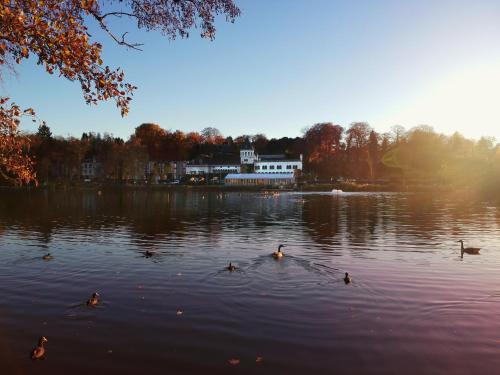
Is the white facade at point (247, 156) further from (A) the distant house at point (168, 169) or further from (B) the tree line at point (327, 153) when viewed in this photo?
(A) the distant house at point (168, 169)

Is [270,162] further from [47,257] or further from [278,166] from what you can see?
[47,257]

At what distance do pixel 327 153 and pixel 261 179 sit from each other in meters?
29.6

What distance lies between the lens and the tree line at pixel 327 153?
376ft

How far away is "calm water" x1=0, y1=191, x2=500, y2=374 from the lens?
362 inches

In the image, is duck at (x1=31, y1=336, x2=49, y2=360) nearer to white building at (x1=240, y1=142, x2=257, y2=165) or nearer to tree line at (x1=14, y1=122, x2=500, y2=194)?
tree line at (x1=14, y1=122, x2=500, y2=194)

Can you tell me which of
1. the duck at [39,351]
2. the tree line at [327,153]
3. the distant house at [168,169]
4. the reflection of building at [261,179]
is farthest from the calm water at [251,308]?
the distant house at [168,169]

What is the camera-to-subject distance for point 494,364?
8.96 meters

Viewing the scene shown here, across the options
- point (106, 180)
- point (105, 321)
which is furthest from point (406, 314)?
point (106, 180)

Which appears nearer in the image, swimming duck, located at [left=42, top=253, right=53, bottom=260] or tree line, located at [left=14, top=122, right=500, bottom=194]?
swimming duck, located at [left=42, top=253, right=53, bottom=260]

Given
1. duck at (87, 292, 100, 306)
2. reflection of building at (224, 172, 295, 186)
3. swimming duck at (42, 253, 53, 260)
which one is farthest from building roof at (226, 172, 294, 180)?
duck at (87, 292, 100, 306)

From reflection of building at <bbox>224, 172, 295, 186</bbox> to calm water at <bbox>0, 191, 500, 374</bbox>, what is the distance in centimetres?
11065

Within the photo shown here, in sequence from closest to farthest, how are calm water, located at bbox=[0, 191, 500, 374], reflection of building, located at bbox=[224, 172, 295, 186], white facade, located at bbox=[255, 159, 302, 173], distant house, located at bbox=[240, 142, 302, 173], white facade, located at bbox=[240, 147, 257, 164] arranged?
calm water, located at bbox=[0, 191, 500, 374] → reflection of building, located at bbox=[224, 172, 295, 186] → white facade, located at bbox=[255, 159, 302, 173] → distant house, located at bbox=[240, 142, 302, 173] → white facade, located at bbox=[240, 147, 257, 164]

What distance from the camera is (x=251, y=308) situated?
1263cm

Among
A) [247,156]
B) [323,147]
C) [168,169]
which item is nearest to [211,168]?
[247,156]
